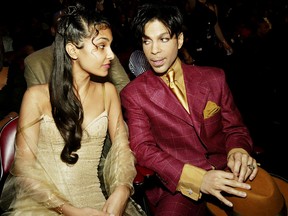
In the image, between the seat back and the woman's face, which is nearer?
the woman's face

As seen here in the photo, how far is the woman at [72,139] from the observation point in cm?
197

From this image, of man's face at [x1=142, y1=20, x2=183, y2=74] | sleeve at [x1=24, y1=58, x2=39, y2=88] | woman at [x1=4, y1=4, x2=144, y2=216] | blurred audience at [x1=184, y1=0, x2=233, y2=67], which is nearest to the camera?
woman at [x1=4, y1=4, x2=144, y2=216]

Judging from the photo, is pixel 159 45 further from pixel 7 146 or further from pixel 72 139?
pixel 7 146

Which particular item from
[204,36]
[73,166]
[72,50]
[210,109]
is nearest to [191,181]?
[210,109]

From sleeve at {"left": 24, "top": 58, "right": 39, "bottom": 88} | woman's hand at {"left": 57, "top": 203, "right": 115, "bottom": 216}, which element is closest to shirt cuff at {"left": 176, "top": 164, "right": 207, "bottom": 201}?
woman's hand at {"left": 57, "top": 203, "right": 115, "bottom": 216}

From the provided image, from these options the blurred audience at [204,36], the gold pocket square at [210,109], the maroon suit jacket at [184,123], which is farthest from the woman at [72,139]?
the blurred audience at [204,36]

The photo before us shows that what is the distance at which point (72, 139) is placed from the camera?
211 centimetres

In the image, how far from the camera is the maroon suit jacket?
2232 millimetres

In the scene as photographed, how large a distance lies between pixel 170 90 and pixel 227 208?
87cm

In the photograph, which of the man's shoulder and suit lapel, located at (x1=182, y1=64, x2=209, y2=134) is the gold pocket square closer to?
suit lapel, located at (x1=182, y1=64, x2=209, y2=134)

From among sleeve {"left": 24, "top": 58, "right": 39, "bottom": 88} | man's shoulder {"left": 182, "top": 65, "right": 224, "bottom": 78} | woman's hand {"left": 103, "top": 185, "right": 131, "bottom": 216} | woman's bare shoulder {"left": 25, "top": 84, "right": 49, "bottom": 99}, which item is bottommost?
woman's hand {"left": 103, "top": 185, "right": 131, "bottom": 216}

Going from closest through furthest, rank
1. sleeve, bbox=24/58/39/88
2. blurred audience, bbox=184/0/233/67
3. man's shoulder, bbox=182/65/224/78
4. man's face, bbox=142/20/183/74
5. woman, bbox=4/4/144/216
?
woman, bbox=4/4/144/216
man's face, bbox=142/20/183/74
man's shoulder, bbox=182/65/224/78
sleeve, bbox=24/58/39/88
blurred audience, bbox=184/0/233/67

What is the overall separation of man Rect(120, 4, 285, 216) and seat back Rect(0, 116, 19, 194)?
80 centimetres

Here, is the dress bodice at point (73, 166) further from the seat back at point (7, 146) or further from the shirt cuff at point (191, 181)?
the shirt cuff at point (191, 181)
